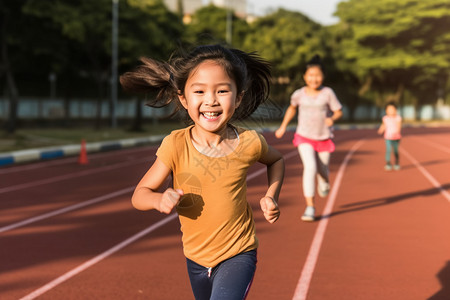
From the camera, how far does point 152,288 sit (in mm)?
5160

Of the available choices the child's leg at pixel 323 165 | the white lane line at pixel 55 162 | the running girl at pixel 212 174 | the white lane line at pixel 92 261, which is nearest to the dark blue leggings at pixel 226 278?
the running girl at pixel 212 174

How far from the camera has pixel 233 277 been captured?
2881 mm

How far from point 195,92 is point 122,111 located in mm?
45081

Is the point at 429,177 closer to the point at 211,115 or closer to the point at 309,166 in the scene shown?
the point at 309,166

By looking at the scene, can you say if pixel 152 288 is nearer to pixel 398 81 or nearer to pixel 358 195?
pixel 358 195

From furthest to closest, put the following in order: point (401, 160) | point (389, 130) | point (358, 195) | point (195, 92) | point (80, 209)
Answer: point (401, 160) → point (389, 130) → point (358, 195) → point (80, 209) → point (195, 92)

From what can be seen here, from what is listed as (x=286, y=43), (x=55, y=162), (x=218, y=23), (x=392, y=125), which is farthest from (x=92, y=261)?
(x=218, y=23)

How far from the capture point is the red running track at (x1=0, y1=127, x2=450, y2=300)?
5.22 m

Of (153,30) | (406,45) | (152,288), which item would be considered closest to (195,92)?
(152,288)

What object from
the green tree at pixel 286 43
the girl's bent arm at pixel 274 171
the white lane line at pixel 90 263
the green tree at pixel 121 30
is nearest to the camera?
the girl's bent arm at pixel 274 171

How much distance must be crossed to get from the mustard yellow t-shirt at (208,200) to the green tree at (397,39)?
57.5 m

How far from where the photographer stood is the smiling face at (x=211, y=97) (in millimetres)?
2881

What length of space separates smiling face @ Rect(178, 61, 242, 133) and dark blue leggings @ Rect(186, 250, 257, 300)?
598mm

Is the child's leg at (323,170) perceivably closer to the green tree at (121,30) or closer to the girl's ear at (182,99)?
the girl's ear at (182,99)
